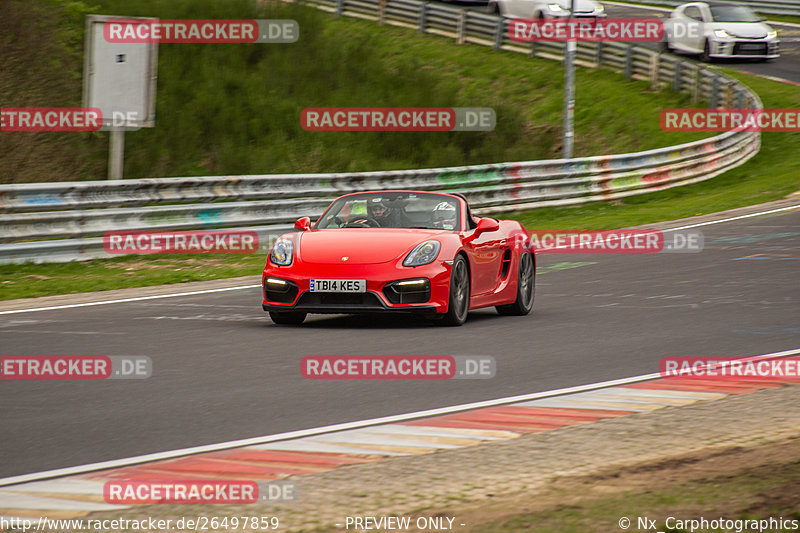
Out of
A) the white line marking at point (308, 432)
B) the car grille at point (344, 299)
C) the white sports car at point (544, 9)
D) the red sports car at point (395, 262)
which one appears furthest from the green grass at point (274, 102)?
the white line marking at point (308, 432)

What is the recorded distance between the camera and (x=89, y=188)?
16.2m

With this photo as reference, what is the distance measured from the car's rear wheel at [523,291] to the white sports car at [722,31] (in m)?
28.0

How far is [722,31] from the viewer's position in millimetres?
37875

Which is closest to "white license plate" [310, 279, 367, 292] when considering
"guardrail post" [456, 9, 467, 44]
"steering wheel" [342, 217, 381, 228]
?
"steering wheel" [342, 217, 381, 228]

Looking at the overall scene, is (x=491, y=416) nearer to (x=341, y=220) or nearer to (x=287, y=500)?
(x=287, y=500)

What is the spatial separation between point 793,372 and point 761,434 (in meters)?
2.04

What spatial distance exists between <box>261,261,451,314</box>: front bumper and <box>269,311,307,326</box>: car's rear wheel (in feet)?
1.06

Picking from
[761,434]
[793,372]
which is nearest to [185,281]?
[793,372]

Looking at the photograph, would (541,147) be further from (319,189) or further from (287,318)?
(287,318)

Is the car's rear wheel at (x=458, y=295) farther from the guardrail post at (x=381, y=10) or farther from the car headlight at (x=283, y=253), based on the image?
the guardrail post at (x=381, y=10)

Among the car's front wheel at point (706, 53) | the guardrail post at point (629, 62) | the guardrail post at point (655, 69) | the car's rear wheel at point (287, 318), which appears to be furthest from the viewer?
the car's front wheel at point (706, 53)

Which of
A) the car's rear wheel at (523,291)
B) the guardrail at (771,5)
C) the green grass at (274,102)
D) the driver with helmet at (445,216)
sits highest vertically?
the guardrail at (771,5)

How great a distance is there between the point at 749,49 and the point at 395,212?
2982 centimetres

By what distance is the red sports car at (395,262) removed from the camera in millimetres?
10141
